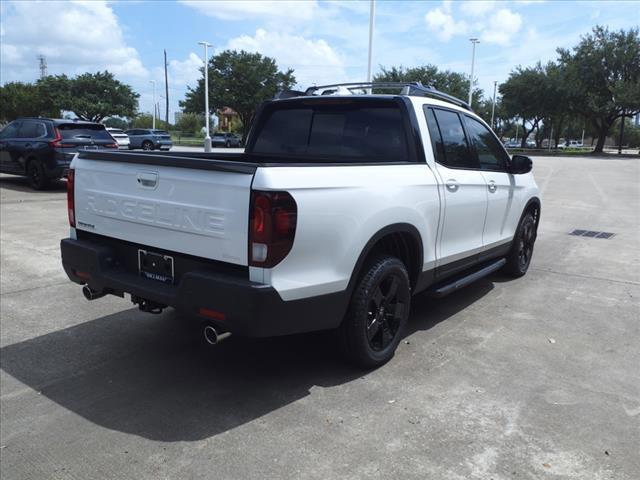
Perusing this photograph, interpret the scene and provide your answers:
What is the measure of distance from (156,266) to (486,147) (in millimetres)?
3496

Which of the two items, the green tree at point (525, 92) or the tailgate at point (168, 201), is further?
the green tree at point (525, 92)

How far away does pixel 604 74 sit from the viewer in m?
50.8

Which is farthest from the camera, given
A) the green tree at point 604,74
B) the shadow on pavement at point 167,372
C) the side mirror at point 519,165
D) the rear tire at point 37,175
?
the green tree at point 604,74

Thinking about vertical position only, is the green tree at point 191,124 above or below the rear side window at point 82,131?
above

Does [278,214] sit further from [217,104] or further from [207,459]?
[217,104]

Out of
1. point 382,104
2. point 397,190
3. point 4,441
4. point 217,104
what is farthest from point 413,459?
point 217,104

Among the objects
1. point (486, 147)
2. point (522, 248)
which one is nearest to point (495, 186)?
point (486, 147)

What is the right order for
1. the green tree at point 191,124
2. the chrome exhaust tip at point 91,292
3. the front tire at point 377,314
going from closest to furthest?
the front tire at point 377,314 → the chrome exhaust tip at point 91,292 → the green tree at point 191,124

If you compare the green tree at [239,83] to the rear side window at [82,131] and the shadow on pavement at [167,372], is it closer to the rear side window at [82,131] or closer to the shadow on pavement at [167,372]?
the rear side window at [82,131]

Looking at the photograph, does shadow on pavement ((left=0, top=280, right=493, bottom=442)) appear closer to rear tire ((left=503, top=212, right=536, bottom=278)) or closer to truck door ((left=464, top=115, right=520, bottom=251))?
truck door ((left=464, top=115, right=520, bottom=251))

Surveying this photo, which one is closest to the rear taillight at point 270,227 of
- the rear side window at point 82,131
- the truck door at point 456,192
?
the truck door at point 456,192

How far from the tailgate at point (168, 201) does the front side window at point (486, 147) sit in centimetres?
292

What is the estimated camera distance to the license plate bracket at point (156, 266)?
345cm

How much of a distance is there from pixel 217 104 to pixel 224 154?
2046 inches
